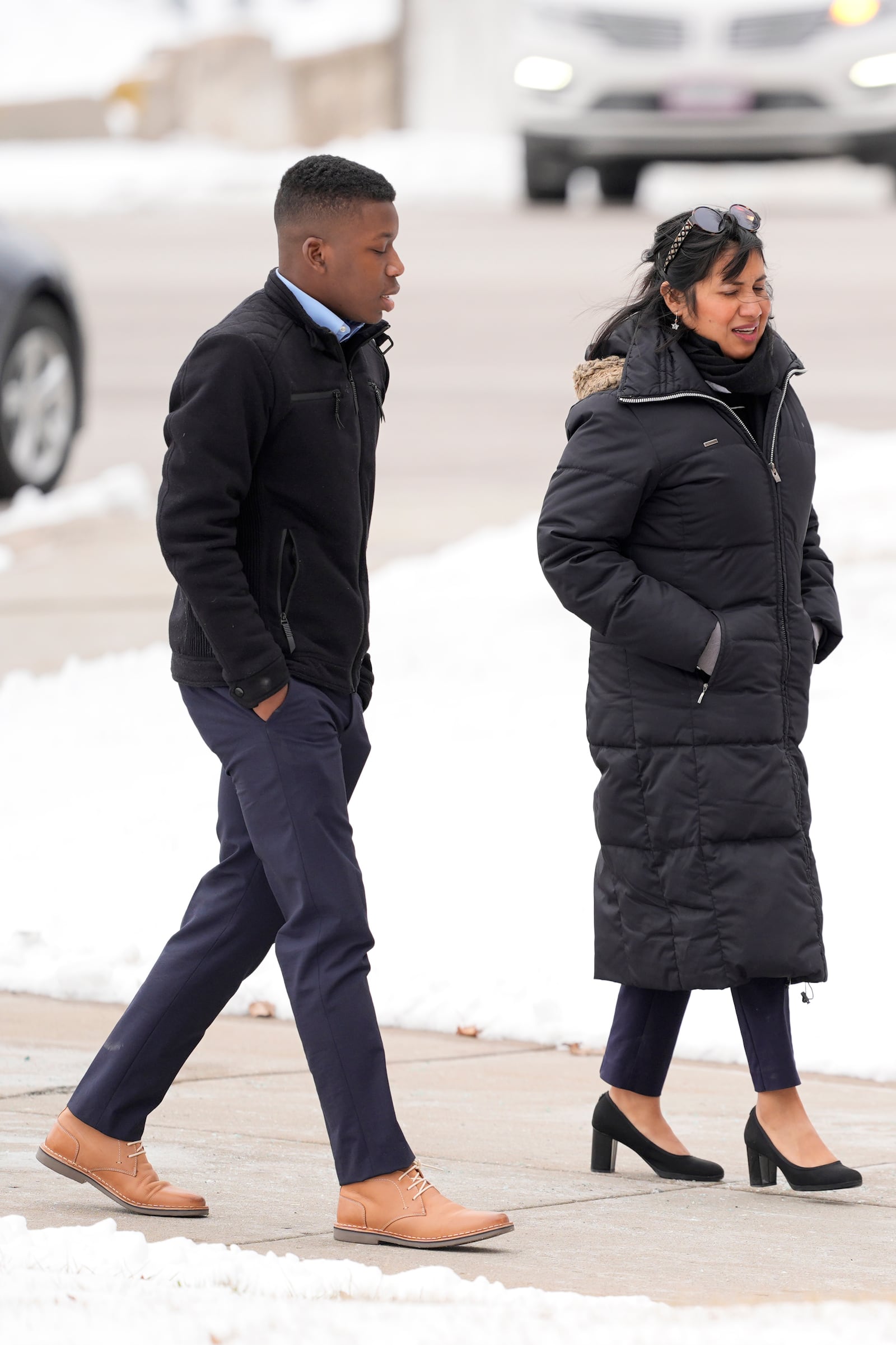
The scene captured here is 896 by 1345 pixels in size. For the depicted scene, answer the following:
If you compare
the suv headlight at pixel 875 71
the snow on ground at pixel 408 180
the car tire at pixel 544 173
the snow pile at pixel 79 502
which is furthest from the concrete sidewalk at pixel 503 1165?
the snow on ground at pixel 408 180

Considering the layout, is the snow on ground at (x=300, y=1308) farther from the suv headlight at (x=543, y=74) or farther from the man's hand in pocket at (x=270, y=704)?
the suv headlight at (x=543, y=74)

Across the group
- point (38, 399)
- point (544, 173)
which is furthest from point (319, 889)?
point (544, 173)

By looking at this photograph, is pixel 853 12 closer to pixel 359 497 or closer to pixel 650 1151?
pixel 650 1151

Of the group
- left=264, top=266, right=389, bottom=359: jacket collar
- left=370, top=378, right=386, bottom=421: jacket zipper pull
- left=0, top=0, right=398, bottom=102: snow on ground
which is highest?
left=0, top=0, right=398, bottom=102: snow on ground

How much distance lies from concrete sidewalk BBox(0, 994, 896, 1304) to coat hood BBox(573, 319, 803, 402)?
1.38 m

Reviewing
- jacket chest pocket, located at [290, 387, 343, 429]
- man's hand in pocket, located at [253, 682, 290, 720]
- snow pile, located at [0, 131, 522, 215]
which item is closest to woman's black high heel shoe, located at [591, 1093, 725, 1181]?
man's hand in pocket, located at [253, 682, 290, 720]

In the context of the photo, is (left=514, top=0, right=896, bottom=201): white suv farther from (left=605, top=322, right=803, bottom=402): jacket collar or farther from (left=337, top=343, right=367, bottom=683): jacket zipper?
(left=337, top=343, right=367, bottom=683): jacket zipper

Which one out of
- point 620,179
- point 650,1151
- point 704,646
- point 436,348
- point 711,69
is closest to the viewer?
point 704,646

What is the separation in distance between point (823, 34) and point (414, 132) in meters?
18.9

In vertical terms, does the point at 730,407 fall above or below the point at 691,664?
above

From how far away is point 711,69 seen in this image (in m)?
18.5

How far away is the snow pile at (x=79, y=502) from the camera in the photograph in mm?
10750

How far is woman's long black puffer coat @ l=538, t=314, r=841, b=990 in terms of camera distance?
4336mm

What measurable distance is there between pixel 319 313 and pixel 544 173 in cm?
1702
